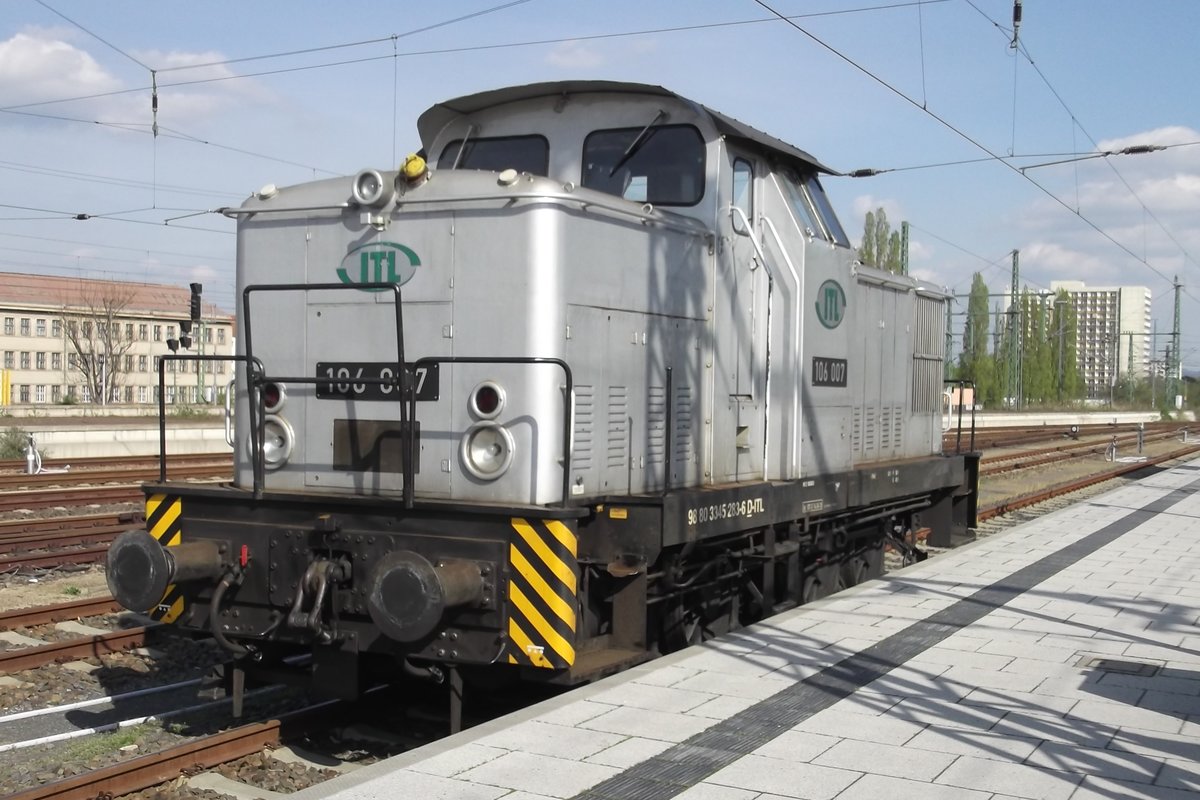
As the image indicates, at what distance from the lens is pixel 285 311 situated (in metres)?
6.22

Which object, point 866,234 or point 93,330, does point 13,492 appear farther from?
point 93,330

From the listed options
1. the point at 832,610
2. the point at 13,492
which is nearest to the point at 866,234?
the point at 13,492

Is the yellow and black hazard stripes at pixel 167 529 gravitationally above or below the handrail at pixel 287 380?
below

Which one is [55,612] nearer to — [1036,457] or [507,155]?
[507,155]

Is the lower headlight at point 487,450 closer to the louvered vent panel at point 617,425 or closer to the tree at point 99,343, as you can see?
the louvered vent panel at point 617,425

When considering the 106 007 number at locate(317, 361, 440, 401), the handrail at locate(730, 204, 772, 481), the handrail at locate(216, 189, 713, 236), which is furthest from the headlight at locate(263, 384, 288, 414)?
the handrail at locate(730, 204, 772, 481)

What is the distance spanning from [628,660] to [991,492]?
1557cm

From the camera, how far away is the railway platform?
15.1ft

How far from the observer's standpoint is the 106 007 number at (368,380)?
5719mm

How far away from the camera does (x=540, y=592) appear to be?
533 cm

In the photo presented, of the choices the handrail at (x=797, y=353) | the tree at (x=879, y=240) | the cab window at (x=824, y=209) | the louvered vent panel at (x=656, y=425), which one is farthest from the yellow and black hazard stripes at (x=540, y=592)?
the tree at (x=879, y=240)

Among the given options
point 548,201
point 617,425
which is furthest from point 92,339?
point 548,201

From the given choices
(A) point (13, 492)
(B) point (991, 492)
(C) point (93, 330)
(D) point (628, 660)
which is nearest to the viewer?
(D) point (628, 660)

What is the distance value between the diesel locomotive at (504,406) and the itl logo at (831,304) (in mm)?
522
